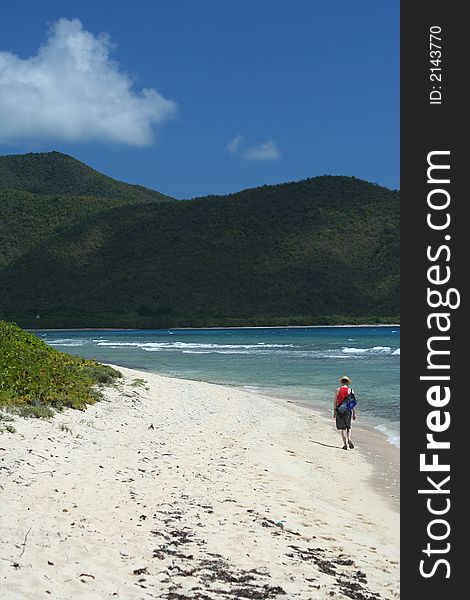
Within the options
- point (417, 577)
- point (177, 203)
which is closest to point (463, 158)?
point (417, 577)

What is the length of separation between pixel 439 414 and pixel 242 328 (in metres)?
78.9

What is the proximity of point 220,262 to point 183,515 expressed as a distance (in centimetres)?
9255

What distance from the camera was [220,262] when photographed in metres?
99.8

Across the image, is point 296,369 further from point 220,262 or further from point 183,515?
point 220,262

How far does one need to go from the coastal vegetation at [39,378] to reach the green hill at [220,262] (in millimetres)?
69728

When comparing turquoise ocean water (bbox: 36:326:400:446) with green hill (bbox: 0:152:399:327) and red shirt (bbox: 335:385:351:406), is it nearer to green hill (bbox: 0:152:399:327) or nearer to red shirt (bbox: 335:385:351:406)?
red shirt (bbox: 335:385:351:406)

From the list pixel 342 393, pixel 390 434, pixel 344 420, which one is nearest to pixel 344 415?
pixel 344 420

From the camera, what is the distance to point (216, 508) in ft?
26.1

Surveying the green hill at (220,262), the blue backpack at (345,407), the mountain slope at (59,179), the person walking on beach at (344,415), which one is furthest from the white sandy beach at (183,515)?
the mountain slope at (59,179)

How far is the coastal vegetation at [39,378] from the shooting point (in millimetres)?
11739

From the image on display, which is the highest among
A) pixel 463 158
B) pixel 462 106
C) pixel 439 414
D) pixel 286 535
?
pixel 462 106

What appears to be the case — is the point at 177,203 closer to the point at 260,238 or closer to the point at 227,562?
the point at 260,238

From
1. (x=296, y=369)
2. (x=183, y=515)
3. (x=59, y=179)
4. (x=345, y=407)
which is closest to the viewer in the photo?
(x=183, y=515)

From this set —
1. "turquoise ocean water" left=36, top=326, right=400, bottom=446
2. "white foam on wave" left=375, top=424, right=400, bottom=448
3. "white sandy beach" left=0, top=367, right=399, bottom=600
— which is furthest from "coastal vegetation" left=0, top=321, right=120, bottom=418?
"turquoise ocean water" left=36, top=326, right=400, bottom=446
